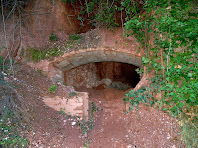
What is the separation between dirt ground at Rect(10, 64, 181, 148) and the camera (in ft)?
10.7

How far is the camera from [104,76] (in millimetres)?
8109

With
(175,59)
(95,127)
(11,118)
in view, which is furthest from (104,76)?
(11,118)

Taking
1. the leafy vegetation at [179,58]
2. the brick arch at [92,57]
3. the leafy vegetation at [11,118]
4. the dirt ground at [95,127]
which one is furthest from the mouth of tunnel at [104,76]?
the leafy vegetation at [179,58]

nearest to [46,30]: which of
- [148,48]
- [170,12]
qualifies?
[148,48]

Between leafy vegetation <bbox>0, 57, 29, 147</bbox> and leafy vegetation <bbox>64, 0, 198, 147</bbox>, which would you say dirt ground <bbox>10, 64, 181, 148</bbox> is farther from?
leafy vegetation <bbox>64, 0, 198, 147</bbox>

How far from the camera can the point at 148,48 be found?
3.75m

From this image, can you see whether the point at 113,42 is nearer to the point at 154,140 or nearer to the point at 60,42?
the point at 60,42

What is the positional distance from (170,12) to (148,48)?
0.95 m

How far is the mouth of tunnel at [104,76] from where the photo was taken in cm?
648

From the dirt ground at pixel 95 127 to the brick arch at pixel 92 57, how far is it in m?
0.90

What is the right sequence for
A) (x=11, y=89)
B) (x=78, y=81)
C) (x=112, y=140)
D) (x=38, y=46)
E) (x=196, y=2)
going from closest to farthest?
(x=196, y=2), (x=11, y=89), (x=112, y=140), (x=38, y=46), (x=78, y=81)

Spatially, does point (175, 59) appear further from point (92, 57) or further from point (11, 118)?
point (11, 118)

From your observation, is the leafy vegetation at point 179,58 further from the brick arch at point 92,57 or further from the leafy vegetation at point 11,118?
the leafy vegetation at point 11,118

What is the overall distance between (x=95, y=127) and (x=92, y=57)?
205cm
